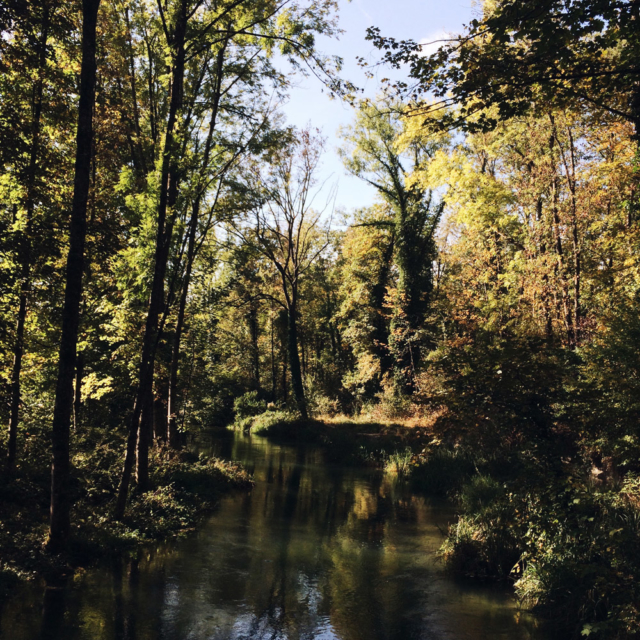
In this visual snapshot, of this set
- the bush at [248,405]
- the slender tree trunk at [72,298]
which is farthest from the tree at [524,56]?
the bush at [248,405]

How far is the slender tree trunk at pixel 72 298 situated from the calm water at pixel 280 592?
1127 mm

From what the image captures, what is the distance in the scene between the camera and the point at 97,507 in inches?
390

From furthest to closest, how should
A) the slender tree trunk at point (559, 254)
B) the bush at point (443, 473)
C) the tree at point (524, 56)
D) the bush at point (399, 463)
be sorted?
the bush at point (399, 463) → the bush at point (443, 473) → the slender tree trunk at point (559, 254) → the tree at point (524, 56)

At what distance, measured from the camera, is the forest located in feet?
20.8

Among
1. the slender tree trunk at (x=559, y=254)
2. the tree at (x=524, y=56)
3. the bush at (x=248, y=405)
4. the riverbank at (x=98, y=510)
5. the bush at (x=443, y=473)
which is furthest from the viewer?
the bush at (x=248, y=405)

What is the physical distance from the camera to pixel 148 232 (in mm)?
11008

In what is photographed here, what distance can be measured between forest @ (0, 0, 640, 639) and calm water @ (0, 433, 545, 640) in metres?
0.64

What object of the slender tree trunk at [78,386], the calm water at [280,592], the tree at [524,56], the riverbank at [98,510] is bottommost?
the calm water at [280,592]

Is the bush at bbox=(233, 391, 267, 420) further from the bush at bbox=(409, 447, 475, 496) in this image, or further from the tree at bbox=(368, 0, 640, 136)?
the tree at bbox=(368, 0, 640, 136)

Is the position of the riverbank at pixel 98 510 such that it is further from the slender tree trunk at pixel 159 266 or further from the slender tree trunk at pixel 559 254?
the slender tree trunk at pixel 559 254

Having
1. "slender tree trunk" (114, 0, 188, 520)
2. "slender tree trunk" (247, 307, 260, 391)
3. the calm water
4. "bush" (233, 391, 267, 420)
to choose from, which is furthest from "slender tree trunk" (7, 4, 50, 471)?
"slender tree trunk" (247, 307, 260, 391)

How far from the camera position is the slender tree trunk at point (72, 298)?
726 centimetres

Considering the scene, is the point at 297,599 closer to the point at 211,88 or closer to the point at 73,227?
the point at 73,227

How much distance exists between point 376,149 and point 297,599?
84.6 ft
